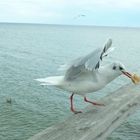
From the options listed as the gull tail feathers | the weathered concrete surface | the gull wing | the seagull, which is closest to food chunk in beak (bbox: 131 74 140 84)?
the seagull

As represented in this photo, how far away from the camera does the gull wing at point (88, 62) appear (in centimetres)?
576

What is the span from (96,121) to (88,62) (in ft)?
2.89

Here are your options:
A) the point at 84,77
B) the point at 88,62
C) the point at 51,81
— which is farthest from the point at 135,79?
the point at 51,81

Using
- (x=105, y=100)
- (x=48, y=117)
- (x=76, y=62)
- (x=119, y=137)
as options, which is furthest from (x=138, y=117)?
(x=76, y=62)

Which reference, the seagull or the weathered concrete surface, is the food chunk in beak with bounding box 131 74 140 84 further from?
the weathered concrete surface

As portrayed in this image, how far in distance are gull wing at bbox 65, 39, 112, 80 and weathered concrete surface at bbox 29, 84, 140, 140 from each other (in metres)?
0.68

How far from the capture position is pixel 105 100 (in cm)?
732

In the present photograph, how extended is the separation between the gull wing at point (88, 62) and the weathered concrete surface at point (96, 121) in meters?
0.68

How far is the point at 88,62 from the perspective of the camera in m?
5.77

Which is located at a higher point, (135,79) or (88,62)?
(88,62)

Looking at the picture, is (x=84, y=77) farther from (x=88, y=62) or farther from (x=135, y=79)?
(x=135, y=79)

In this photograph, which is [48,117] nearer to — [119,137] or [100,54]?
[119,137]

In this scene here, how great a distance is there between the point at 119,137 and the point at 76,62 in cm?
1422

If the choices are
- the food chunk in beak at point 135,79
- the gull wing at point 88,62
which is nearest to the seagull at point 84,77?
the gull wing at point 88,62
